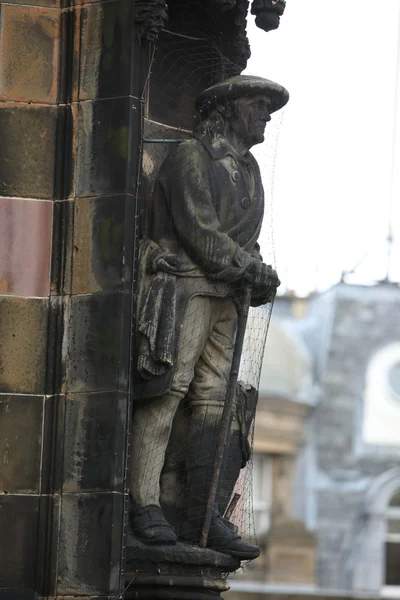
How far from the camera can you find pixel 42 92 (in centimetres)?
1215

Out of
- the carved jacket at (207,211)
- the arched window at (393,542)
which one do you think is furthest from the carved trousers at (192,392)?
the arched window at (393,542)

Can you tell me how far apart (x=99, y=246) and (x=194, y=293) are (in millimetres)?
712

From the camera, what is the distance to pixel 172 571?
12125 millimetres

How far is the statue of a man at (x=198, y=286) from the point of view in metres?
12.2

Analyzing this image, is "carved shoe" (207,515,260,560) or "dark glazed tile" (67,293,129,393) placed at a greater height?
"dark glazed tile" (67,293,129,393)

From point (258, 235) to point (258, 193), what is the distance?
0.24 meters

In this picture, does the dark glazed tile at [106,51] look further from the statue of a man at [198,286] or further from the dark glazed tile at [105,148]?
the statue of a man at [198,286]

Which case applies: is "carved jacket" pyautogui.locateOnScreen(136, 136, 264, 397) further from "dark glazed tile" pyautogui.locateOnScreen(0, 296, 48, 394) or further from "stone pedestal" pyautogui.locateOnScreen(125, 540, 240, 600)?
"stone pedestal" pyautogui.locateOnScreen(125, 540, 240, 600)

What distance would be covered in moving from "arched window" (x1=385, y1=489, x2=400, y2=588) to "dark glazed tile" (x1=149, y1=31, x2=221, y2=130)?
123 ft

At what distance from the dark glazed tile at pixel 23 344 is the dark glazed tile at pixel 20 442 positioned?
0.23ft

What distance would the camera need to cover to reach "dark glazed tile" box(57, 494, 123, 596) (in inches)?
451

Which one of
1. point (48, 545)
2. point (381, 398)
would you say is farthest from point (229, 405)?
point (381, 398)

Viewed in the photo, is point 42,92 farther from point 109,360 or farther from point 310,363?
point 310,363

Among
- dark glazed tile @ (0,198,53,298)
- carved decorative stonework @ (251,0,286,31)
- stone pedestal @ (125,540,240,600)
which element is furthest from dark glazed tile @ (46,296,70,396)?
carved decorative stonework @ (251,0,286,31)
